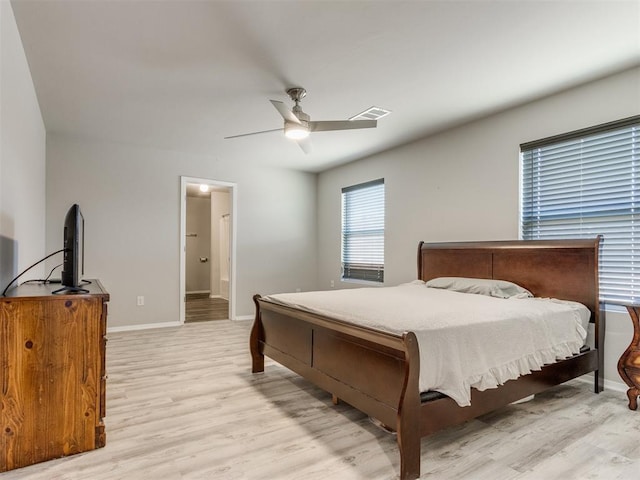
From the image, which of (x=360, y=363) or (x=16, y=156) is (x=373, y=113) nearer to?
(x=360, y=363)

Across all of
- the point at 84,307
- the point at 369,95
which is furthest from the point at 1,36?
the point at 369,95

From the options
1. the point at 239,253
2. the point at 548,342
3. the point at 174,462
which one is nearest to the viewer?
the point at 174,462

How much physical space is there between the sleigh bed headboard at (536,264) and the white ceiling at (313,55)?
135cm

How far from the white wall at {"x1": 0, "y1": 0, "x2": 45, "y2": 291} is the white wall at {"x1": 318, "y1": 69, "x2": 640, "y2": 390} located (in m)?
3.93

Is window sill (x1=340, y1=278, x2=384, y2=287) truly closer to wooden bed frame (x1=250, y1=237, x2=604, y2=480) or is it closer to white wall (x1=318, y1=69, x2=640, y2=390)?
white wall (x1=318, y1=69, x2=640, y2=390)

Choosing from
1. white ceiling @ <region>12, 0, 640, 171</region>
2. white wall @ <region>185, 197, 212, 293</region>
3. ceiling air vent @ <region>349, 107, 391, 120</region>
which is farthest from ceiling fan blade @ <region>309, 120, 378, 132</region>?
white wall @ <region>185, 197, 212, 293</region>

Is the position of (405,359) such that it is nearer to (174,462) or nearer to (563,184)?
(174,462)

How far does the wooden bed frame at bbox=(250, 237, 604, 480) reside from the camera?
5.74 feet

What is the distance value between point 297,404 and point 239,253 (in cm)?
349

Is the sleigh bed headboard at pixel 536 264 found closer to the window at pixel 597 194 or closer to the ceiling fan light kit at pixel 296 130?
the window at pixel 597 194

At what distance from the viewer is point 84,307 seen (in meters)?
1.97

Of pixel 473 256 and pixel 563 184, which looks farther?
pixel 473 256

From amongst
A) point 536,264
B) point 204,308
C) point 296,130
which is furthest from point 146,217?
point 536,264

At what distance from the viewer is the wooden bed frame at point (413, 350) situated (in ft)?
5.74
